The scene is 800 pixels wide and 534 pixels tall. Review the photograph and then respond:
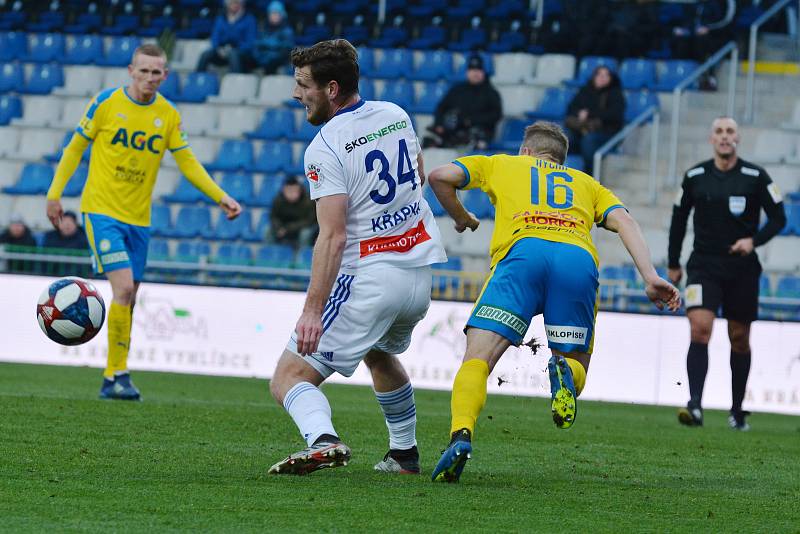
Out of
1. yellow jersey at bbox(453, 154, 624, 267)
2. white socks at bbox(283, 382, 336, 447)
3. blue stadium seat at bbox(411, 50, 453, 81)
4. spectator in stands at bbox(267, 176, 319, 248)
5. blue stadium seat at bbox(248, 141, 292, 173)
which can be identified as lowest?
spectator in stands at bbox(267, 176, 319, 248)

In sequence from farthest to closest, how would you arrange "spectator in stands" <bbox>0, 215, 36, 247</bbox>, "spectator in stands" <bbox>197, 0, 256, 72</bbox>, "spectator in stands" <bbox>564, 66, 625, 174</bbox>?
"spectator in stands" <bbox>197, 0, 256, 72</bbox>
"spectator in stands" <bbox>564, 66, 625, 174</bbox>
"spectator in stands" <bbox>0, 215, 36, 247</bbox>

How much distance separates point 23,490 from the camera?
5145 mm

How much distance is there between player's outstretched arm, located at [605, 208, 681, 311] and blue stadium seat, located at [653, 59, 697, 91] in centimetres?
1370

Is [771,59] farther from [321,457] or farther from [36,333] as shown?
[321,457]

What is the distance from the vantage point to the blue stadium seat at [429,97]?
19641 mm

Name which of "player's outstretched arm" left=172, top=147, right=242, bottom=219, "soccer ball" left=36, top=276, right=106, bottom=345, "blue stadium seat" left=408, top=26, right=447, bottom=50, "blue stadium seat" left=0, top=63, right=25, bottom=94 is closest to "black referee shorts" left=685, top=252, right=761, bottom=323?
"player's outstretched arm" left=172, top=147, right=242, bottom=219

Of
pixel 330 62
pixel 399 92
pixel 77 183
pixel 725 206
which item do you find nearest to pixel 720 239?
pixel 725 206

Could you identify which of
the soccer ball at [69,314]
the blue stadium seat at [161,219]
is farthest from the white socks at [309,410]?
the blue stadium seat at [161,219]

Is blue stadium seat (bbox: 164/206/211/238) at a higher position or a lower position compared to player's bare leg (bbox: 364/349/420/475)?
lower

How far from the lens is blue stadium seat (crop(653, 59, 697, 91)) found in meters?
19.5

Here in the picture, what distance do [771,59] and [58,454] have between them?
52.8 ft

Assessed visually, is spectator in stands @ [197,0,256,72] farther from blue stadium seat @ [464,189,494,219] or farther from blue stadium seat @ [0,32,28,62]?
blue stadium seat @ [464,189,494,219]

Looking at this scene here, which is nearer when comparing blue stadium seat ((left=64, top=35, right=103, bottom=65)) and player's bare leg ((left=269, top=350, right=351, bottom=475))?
player's bare leg ((left=269, top=350, right=351, bottom=475))

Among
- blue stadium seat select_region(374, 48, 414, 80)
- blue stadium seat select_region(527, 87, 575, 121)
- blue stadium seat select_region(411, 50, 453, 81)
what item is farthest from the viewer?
blue stadium seat select_region(374, 48, 414, 80)
